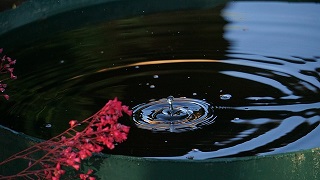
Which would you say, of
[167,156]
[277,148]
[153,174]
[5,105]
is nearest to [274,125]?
[277,148]

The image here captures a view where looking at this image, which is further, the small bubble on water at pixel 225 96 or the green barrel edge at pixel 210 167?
the small bubble on water at pixel 225 96

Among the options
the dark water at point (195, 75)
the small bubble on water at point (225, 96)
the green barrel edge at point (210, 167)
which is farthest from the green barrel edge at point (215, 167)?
the small bubble on water at point (225, 96)

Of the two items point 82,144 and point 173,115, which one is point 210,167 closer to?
point 82,144

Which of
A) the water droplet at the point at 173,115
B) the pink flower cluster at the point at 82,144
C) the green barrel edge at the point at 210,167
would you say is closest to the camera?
the pink flower cluster at the point at 82,144

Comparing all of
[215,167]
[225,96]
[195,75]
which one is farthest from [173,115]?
[215,167]

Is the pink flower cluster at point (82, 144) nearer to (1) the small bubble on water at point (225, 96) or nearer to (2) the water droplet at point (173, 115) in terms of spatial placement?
(2) the water droplet at point (173, 115)

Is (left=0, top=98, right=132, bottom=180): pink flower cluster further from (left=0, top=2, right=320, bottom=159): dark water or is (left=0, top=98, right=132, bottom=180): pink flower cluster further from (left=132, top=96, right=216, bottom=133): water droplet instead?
(left=132, top=96, right=216, bottom=133): water droplet
